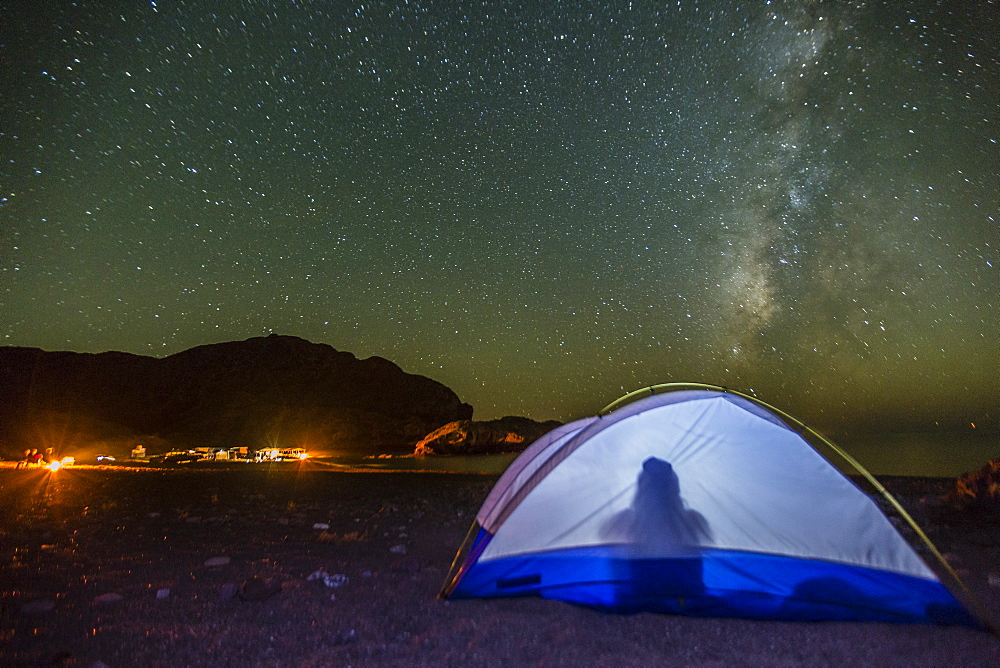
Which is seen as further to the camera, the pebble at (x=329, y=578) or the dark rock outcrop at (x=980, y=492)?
the dark rock outcrop at (x=980, y=492)

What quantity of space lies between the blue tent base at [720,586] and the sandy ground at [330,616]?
15 centimetres

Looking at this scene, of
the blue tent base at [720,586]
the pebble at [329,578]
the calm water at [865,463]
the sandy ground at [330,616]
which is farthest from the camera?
the calm water at [865,463]

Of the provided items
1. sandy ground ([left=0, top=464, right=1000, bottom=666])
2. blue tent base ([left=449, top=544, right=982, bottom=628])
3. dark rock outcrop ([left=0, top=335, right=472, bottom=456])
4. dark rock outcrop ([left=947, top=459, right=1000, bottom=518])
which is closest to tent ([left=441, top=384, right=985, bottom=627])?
blue tent base ([left=449, top=544, right=982, bottom=628])

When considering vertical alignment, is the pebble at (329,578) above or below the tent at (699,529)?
below

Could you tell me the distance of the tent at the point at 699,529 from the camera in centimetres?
484

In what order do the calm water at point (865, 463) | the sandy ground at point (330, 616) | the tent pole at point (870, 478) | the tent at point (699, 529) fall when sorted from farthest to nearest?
the calm water at point (865, 463) < the tent at point (699, 529) < the tent pole at point (870, 478) < the sandy ground at point (330, 616)

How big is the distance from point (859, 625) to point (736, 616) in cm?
91

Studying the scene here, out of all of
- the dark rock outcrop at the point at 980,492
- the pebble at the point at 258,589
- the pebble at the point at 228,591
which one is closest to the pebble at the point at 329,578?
the pebble at the point at 258,589

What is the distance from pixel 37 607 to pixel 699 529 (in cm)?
574

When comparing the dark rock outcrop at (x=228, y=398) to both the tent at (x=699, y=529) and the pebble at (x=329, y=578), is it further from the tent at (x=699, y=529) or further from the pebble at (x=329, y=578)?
the tent at (x=699, y=529)

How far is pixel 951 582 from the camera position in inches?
184

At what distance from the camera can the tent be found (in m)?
4.84

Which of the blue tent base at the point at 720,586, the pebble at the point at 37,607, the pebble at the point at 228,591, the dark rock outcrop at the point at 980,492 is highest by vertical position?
the dark rock outcrop at the point at 980,492

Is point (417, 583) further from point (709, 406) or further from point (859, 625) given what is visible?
point (859, 625)
